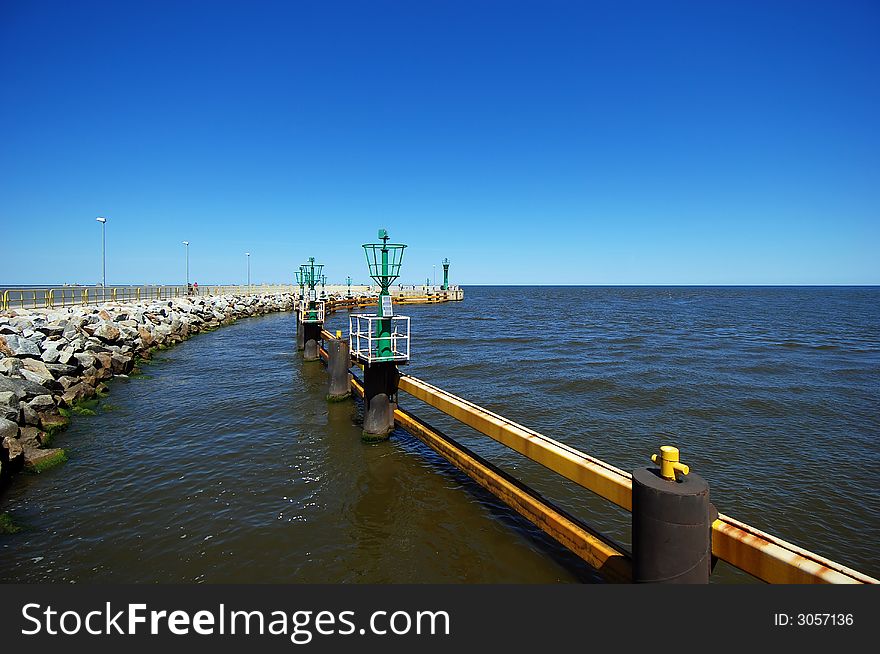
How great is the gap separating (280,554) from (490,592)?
10.9ft

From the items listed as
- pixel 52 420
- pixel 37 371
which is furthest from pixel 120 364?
pixel 52 420

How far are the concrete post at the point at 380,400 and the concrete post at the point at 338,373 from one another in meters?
4.11

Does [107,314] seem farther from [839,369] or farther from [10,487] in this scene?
[839,369]

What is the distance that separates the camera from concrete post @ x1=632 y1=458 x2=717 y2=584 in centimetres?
379

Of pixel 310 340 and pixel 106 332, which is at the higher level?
pixel 106 332

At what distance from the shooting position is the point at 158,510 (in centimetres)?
751

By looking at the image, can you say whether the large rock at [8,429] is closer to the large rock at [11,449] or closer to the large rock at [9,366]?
the large rock at [11,449]

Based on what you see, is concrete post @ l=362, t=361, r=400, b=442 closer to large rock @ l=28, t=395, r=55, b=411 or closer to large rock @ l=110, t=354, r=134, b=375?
large rock @ l=28, t=395, r=55, b=411

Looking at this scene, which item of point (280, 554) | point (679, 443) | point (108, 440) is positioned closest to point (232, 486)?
point (280, 554)

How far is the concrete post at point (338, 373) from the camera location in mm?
14620

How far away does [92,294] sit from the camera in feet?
141

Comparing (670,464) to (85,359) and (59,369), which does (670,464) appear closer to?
(59,369)

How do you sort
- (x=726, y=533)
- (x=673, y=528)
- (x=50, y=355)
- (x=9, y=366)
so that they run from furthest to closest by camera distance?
(x=50, y=355) < (x=9, y=366) < (x=726, y=533) < (x=673, y=528)

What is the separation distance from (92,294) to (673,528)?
176 feet
